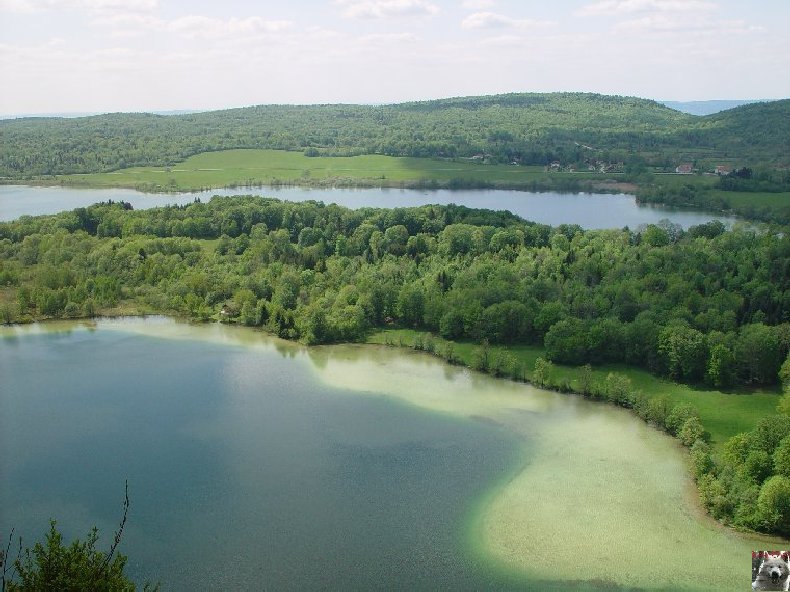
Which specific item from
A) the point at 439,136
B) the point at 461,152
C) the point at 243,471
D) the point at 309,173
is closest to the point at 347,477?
the point at 243,471

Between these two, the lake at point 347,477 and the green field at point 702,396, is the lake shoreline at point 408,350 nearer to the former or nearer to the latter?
the lake at point 347,477

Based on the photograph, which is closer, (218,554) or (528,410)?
(218,554)

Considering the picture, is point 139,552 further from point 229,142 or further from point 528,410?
point 229,142

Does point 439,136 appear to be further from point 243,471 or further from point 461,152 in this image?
point 243,471

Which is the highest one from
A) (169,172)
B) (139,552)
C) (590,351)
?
(169,172)

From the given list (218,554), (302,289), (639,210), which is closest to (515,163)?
→ (639,210)

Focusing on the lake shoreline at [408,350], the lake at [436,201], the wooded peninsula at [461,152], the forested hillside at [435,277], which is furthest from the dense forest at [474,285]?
the wooded peninsula at [461,152]
